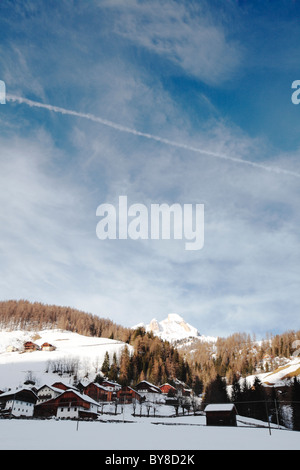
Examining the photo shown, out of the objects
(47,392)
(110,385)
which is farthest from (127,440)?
(110,385)

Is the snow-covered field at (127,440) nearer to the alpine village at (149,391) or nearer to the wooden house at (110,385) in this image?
the alpine village at (149,391)

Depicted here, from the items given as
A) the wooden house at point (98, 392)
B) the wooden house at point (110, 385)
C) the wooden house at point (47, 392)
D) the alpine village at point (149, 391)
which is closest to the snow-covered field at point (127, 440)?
the alpine village at point (149, 391)

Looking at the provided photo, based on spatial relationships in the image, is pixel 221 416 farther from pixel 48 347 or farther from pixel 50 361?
pixel 48 347

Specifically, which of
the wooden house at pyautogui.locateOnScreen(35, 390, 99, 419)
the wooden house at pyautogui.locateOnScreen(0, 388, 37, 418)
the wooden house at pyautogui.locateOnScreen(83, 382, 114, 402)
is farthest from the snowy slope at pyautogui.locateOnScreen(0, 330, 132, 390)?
the wooden house at pyautogui.locateOnScreen(35, 390, 99, 419)

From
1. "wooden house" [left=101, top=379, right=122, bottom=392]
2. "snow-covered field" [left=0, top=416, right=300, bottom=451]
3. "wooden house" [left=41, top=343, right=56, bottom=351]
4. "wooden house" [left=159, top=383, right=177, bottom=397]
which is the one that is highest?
"wooden house" [left=41, top=343, right=56, bottom=351]

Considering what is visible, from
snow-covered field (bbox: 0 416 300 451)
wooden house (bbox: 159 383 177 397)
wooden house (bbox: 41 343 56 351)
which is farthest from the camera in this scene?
wooden house (bbox: 41 343 56 351)

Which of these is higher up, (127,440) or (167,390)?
(127,440)

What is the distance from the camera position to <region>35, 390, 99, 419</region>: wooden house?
61.9 meters

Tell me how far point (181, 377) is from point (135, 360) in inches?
895

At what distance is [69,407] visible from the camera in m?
62.5

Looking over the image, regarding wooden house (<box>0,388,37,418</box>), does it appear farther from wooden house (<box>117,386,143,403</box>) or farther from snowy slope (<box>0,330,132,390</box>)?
wooden house (<box>117,386,143,403</box>)

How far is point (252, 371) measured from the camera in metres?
170
